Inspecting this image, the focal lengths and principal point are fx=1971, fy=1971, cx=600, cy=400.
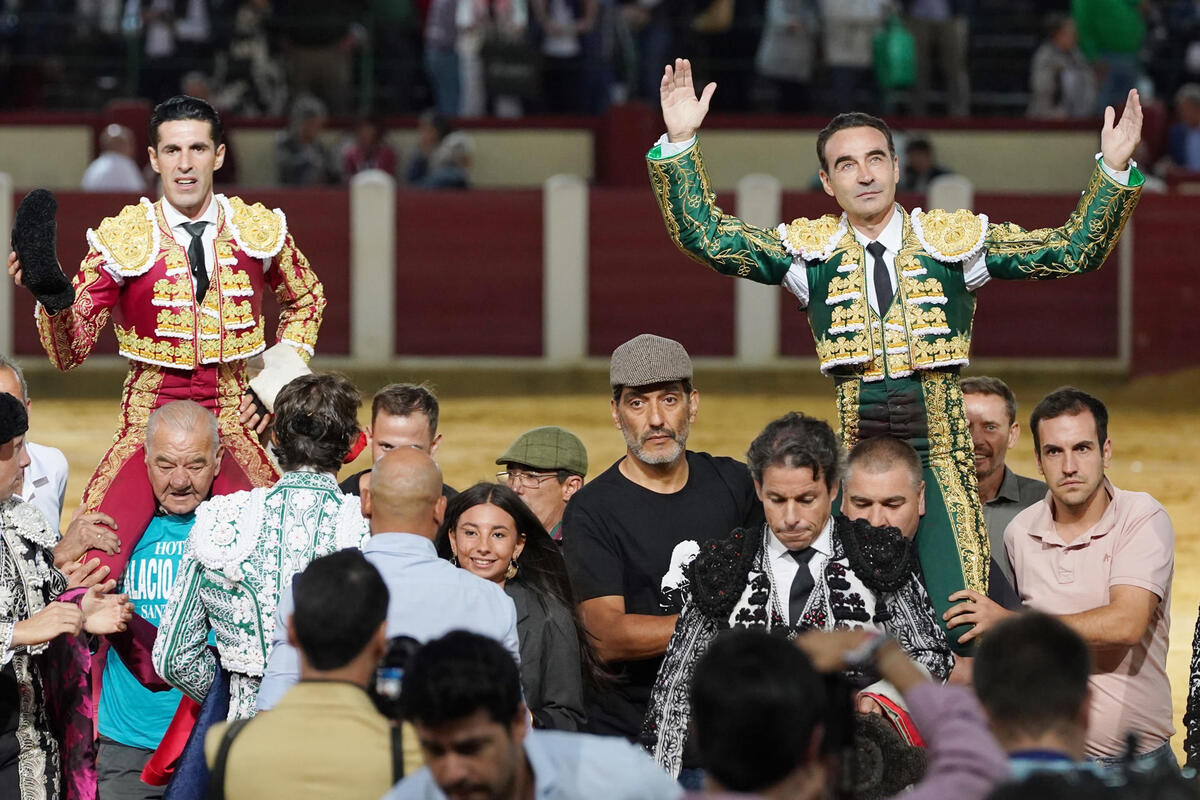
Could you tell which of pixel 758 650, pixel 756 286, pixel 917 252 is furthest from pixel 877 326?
pixel 756 286

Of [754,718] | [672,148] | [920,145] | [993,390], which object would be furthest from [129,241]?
[920,145]

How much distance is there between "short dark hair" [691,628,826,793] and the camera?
2.68 metres

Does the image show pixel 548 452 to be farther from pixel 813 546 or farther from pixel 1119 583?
pixel 1119 583

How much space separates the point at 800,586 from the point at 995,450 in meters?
1.54

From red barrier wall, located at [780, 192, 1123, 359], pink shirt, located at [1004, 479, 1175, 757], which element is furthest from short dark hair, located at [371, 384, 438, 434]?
red barrier wall, located at [780, 192, 1123, 359]

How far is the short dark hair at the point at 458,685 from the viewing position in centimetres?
283

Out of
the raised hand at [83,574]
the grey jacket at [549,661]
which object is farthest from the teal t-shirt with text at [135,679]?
the grey jacket at [549,661]

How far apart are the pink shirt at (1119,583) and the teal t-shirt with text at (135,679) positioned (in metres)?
2.07

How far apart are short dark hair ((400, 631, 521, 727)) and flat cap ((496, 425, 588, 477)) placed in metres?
2.51

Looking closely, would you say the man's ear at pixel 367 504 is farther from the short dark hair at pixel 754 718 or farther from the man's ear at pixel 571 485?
the man's ear at pixel 571 485

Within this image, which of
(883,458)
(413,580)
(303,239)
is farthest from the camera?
(303,239)

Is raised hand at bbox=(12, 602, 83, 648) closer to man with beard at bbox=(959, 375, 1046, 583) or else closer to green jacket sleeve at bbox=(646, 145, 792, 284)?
green jacket sleeve at bbox=(646, 145, 792, 284)

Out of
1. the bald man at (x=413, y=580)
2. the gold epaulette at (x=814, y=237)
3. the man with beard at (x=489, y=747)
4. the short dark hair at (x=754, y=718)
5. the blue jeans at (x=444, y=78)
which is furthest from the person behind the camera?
the blue jeans at (x=444, y=78)

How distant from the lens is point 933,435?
4.88 meters
